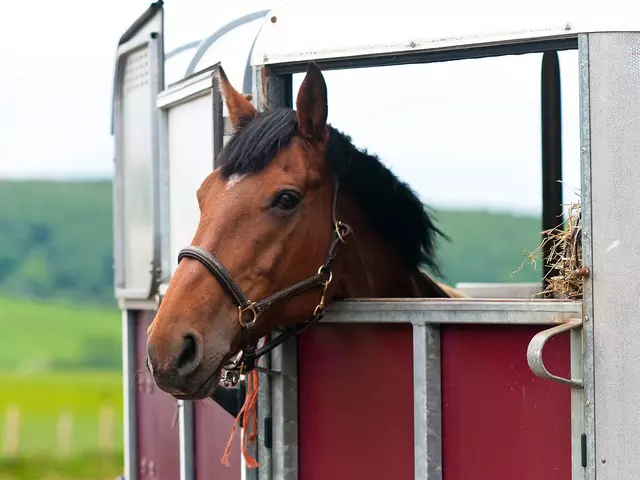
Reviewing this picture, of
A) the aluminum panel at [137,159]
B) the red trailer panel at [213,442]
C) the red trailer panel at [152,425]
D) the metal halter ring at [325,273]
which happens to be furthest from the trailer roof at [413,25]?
the red trailer panel at [152,425]

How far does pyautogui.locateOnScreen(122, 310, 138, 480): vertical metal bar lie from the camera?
448 cm

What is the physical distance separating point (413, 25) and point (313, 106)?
0.40m

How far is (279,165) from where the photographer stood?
2799mm

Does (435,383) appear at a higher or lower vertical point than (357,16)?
lower

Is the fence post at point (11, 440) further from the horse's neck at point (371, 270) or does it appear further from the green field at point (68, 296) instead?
the horse's neck at point (371, 270)

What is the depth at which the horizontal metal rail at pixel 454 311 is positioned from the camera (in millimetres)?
2531

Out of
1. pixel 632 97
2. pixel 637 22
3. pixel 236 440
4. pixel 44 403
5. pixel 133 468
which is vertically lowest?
pixel 44 403

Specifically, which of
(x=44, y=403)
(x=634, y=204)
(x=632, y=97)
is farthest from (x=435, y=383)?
(x=44, y=403)

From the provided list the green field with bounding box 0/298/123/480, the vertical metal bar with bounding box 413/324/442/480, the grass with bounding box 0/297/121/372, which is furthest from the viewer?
the grass with bounding box 0/297/121/372

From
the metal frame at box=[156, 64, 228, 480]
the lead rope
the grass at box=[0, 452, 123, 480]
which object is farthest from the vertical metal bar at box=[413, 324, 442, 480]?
the grass at box=[0, 452, 123, 480]

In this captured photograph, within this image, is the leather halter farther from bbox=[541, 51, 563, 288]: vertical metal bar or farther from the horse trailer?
bbox=[541, 51, 563, 288]: vertical metal bar

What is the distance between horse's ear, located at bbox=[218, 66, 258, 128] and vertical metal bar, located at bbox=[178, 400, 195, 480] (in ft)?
4.73

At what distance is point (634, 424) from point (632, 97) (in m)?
0.90

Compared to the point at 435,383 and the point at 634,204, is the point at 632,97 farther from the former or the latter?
the point at 435,383
